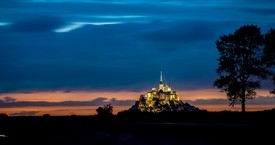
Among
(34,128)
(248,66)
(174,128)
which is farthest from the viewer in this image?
(248,66)

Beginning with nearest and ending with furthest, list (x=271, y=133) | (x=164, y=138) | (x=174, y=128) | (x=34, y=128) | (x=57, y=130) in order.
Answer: (x=271, y=133) < (x=164, y=138) < (x=174, y=128) < (x=57, y=130) < (x=34, y=128)

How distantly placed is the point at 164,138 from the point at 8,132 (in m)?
17.2

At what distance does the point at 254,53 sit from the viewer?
80812mm

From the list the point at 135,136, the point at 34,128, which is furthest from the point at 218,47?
the point at 135,136

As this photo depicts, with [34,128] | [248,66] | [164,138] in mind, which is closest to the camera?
[164,138]

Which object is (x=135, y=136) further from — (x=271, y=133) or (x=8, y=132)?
(x=8, y=132)

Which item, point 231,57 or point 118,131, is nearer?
point 118,131

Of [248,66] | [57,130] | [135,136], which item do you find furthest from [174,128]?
[248,66]

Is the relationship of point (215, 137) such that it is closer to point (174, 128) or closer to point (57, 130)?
point (174, 128)

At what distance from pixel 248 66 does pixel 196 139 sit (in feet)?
153

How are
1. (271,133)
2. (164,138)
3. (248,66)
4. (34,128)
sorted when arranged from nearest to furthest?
(271,133) → (164,138) → (34,128) → (248,66)

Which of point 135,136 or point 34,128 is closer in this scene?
point 135,136

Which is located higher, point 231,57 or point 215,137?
point 231,57

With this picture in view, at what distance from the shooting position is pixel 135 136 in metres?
38.2
